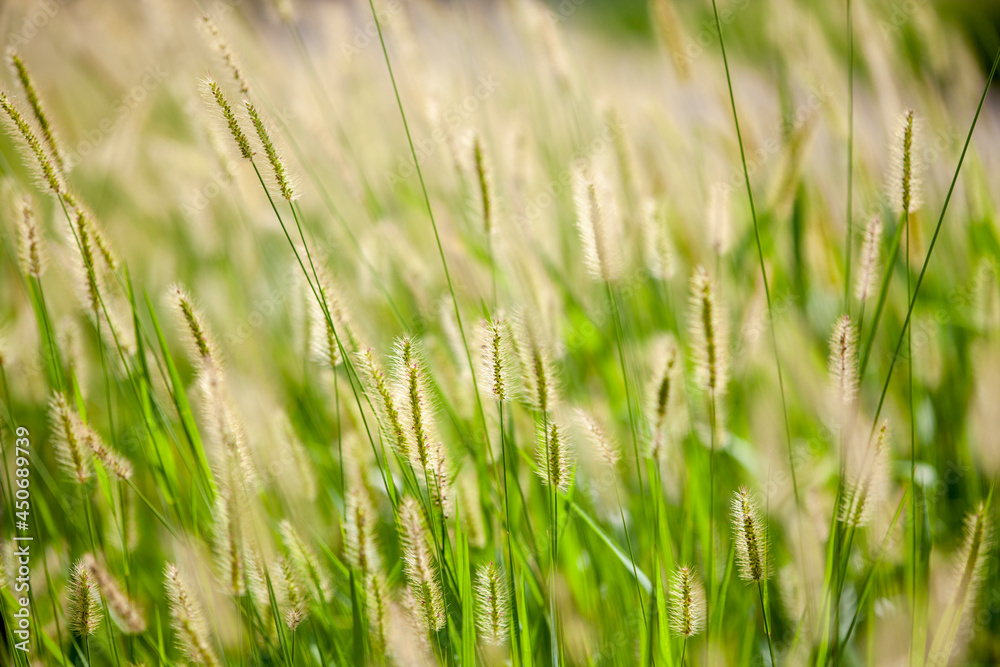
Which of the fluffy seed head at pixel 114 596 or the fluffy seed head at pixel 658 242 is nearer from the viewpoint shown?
the fluffy seed head at pixel 114 596

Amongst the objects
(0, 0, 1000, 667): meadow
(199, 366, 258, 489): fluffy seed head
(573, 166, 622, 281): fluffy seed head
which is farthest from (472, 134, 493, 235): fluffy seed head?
(199, 366, 258, 489): fluffy seed head

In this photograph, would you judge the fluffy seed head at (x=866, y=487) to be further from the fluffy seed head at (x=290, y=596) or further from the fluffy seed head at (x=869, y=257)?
the fluffy seed head at (x=290, y=596)

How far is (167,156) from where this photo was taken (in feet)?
7.49

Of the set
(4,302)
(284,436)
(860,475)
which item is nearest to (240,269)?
(4,302)

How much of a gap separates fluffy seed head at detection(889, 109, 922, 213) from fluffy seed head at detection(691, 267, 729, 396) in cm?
35

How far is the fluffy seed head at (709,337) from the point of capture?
1.04 meters

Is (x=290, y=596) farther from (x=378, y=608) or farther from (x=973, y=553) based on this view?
(x=973, y=553)

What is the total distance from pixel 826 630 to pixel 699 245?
1568mm

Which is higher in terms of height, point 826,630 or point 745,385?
point 745,385

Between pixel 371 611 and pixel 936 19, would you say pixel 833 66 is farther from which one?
pixel 371 611

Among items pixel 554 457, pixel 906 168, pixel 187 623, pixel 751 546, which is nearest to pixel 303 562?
pixel 187 623

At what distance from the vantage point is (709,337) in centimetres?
106

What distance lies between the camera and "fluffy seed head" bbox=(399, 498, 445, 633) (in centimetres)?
86

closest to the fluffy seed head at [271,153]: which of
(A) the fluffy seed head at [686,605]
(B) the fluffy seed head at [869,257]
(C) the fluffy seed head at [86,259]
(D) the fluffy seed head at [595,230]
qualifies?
(C) the fluffy seed head at [86,259]
